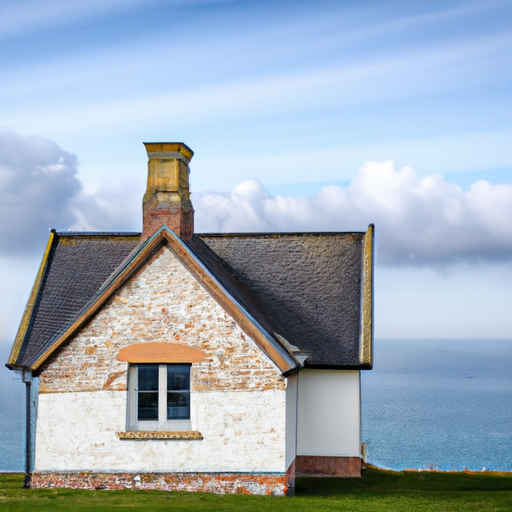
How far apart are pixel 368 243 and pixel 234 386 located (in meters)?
7.84

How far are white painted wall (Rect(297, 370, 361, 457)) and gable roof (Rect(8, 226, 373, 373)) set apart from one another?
65 centimetres

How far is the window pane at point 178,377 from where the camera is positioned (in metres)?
18.0

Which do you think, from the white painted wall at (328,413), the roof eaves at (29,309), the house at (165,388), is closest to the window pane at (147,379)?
the house at (165,388)

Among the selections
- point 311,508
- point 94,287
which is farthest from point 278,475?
point 94,287

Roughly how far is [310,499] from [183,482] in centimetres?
275

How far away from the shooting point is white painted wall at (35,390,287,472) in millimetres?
17672

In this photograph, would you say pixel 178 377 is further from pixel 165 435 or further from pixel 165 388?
pixel 165 435

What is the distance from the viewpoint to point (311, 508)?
16.3 m

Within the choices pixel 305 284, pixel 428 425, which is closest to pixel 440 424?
pixel 428 425

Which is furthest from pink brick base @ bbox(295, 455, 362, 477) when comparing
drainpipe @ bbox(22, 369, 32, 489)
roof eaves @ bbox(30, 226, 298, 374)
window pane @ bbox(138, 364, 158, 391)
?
drainpipe @ bbox(22, 369, 32, 489)

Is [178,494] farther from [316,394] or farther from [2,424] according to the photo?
[2,424]

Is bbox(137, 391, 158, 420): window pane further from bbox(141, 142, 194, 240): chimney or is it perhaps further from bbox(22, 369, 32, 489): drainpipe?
bbox(141, 142, 194, 240): chimney

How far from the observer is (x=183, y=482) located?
17703mm

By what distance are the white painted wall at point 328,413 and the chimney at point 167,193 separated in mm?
5088
